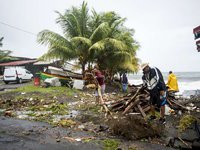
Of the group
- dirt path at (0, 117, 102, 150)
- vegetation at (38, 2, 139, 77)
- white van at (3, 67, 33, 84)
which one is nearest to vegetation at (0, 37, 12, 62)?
white van at (3, 67, 33, 84)

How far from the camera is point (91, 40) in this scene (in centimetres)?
1864

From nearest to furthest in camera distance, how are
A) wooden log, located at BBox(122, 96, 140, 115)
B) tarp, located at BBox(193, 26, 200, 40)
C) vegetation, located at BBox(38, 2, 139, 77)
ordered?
wooden log, located at BBox(122, 96, 140, 115) → tarp, located at BBox(193, 26, 200, 40) → vegetation, located at BBox(38, 2, 139, 77)

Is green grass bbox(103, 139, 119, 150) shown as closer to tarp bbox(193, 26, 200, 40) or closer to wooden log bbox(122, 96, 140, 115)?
wooden log bbox(122, 96, 140, 115)

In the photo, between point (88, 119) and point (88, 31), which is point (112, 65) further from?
point (88, 119)

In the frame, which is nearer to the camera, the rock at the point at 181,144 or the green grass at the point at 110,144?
the green grass at the point at 110,144

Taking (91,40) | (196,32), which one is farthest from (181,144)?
(91,40)

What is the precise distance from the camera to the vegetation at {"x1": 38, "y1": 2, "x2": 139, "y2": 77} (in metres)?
18.1

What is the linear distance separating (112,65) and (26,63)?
17383mm

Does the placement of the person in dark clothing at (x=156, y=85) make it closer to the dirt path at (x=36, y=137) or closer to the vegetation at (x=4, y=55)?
the dirt path at (x=36, y=137)

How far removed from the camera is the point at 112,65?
67.5 feet

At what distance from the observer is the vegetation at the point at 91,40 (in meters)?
18.1

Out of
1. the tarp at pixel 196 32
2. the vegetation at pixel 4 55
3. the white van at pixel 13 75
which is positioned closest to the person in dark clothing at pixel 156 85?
the tarp at pixel 196 32

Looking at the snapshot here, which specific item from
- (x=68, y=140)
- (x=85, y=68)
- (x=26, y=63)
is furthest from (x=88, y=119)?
(x=26, y=63)

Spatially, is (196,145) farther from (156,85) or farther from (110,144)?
(156,85)
